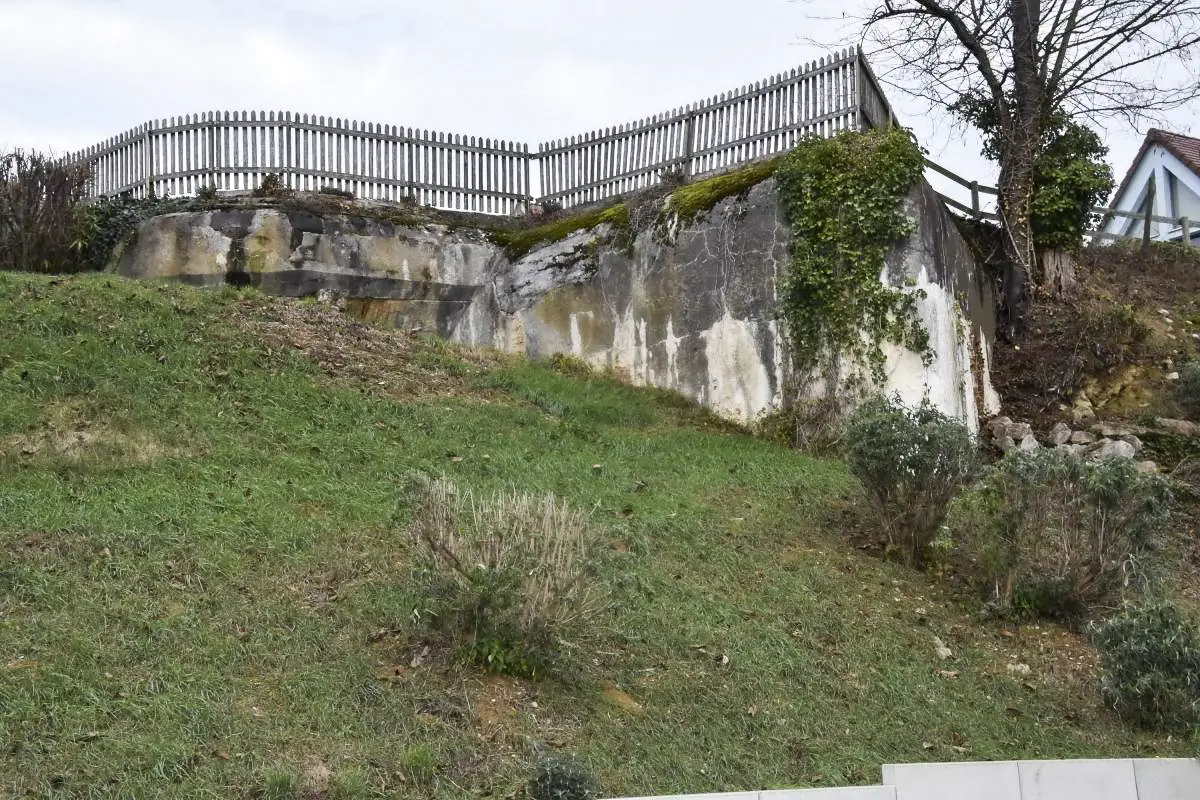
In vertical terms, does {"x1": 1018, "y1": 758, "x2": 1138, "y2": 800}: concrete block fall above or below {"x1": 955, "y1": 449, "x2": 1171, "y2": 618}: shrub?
below

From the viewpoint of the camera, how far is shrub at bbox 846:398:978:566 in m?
9.66

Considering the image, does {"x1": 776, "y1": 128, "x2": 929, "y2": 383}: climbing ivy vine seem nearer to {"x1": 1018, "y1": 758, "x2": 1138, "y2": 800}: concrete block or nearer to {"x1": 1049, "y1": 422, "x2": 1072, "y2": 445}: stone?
{"x1": 1049, "y1": 422, "x2": 1072, "y2": 445}: stone

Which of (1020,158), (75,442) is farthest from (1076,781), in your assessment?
(1020,158)

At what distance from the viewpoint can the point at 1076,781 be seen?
536 centimetres

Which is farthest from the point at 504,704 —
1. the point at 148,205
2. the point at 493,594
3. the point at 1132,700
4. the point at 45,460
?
the point at 148,205

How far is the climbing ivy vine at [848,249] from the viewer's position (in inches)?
525

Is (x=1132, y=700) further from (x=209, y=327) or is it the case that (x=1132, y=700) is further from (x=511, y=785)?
(x=209, y=327)

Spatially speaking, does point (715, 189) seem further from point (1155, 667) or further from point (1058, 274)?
point (1155, 667)

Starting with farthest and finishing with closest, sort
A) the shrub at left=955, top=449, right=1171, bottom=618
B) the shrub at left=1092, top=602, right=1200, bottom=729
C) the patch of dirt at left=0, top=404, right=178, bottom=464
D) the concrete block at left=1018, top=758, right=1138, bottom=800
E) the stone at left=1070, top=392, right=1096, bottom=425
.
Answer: the stone at left=1070, top=392, right=1096, bottom=425 < the patch of dirt at left=0, top=404, right=178, bottom=464 < the shrub at left=955, top=449, right=1171, bottom=618 < the shrub at left=1092, top=602, right=1200, bottom=729 < the concrete block at left=1018, top=758, right=1138, bottom=800

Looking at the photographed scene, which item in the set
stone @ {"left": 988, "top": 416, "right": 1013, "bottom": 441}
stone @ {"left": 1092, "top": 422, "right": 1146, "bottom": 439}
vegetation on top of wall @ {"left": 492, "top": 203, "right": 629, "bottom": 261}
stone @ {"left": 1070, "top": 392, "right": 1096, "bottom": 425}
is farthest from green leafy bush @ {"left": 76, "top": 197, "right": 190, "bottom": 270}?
stone @ {"left": 1092, "top": 422, "right": 1146, "bottom": 439}

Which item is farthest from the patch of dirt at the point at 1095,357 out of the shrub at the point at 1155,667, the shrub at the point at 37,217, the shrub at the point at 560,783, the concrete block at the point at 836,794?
the shrub at the point at 37,217

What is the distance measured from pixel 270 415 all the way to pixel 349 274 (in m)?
5.37

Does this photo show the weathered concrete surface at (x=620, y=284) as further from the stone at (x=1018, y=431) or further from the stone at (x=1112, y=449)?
the stone at (x=1112, y=449)

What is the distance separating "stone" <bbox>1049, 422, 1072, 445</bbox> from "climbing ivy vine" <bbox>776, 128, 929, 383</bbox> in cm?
209
